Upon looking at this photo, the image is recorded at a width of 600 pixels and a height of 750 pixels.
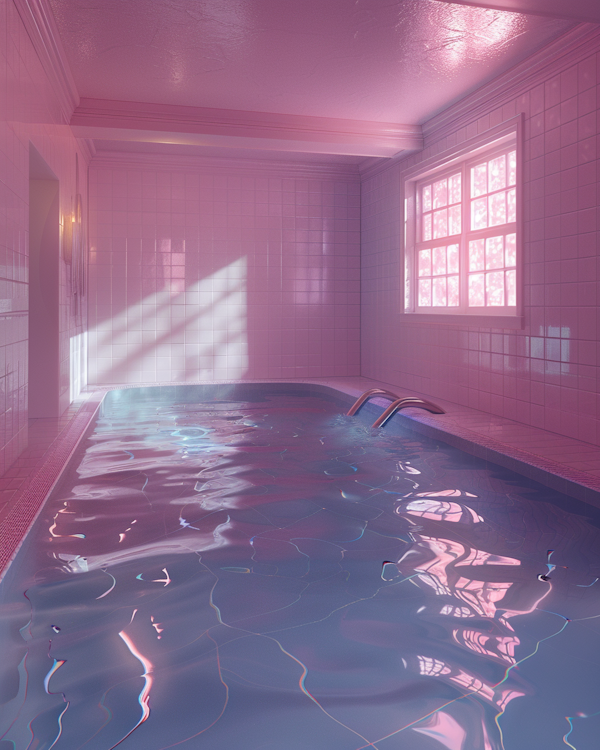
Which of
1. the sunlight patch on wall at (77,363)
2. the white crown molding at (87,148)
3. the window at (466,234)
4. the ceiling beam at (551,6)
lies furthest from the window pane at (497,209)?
the white crown molding at (87,148)

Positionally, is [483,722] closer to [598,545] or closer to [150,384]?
[598,545]

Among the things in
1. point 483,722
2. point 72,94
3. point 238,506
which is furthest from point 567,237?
point 72,94

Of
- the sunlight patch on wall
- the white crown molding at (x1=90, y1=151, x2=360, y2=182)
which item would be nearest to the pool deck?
the sunlight patch on wall

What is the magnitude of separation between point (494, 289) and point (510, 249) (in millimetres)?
330

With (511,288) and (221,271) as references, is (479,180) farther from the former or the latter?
(221,271)

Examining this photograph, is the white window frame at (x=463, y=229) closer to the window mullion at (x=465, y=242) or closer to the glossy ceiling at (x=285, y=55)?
the window mullion at (x=465, y=242)

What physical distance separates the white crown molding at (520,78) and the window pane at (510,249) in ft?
3.02

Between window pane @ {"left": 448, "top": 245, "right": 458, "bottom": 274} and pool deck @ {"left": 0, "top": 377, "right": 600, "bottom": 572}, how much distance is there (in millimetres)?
1182

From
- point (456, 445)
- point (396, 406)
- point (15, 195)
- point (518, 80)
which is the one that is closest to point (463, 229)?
point (518, 80)

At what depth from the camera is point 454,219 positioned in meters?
5.22

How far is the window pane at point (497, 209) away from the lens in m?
4.53

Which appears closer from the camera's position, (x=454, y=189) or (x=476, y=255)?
(x=476, y=255)

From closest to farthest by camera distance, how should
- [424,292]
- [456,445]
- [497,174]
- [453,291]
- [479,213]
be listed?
[456,445]
[497,174]
[479,213]
[453,291]
[424,292]

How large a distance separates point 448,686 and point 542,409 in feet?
9.35
